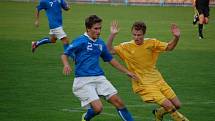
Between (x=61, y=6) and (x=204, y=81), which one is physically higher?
(x=61, y=6)

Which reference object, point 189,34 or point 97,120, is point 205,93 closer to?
point 97,120

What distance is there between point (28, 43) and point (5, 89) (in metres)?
9.82

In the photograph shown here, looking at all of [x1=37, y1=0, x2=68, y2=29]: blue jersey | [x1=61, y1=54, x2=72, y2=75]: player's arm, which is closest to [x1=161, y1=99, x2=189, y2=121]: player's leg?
[x1=61, y1=54, x2=72, y2=75]: player's arm

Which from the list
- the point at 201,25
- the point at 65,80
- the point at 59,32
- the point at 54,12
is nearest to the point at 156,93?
the point at 65,80

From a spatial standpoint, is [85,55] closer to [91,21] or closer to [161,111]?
[91,21]

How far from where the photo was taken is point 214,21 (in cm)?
3775

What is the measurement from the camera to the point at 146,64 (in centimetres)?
1134

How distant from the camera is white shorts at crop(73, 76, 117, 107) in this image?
1067 cm

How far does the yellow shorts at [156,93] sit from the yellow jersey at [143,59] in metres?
0.08

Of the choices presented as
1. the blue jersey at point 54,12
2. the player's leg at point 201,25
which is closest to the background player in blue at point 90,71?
the blue jersey at point 54,12

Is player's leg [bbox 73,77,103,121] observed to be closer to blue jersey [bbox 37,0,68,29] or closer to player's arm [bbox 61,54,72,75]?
player's arm [bbox 61,54,72,75]

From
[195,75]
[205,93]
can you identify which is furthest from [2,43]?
[205,93]

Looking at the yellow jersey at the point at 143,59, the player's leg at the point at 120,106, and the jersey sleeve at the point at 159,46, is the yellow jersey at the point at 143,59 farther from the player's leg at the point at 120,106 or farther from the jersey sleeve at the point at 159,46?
the player's leg at the point at 120,106

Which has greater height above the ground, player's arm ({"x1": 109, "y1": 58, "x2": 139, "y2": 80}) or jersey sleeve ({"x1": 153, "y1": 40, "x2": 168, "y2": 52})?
jersey sleeve ({"x1": 153, "y1": 40, "x2": 168, "y2": 52})
